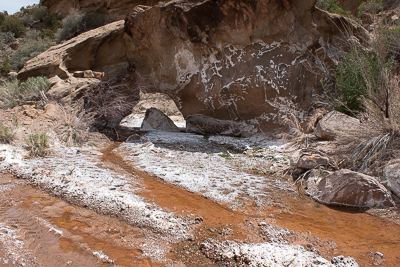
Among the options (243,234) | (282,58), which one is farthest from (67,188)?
(282,58)

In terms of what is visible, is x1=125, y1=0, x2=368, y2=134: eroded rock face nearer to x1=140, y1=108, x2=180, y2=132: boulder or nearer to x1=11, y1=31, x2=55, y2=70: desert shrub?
x1=140, y1=108, x2=180, y2=132: boulder

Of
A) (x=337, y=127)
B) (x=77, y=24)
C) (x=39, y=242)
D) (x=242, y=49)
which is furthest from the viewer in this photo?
(x=77, y=24)

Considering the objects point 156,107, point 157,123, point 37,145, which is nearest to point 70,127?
point 37,145

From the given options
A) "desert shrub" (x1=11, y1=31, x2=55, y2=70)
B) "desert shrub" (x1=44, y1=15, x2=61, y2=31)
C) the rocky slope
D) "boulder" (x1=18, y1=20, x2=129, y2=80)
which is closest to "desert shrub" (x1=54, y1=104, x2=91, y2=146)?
"boulder" (x1=18, y1=20, x2=129, y2=80)

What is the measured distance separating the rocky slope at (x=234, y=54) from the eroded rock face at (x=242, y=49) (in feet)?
0.07

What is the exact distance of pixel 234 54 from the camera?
728 centimetres

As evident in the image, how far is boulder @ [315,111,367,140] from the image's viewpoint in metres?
4.73

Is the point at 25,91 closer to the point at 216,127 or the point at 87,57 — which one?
the point at 87,57

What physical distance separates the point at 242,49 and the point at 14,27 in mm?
15386

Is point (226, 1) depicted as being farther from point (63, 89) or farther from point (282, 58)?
point (63, 89)

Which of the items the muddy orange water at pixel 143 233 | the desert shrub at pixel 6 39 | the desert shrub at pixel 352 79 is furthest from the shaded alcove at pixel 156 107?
the desert shrub at pixel 6 39

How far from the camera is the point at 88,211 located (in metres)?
3.50

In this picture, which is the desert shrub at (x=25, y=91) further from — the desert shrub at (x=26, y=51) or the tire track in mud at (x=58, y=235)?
the desert shrub at (x=26, y=51)

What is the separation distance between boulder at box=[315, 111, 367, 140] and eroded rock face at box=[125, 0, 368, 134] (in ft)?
4.54
